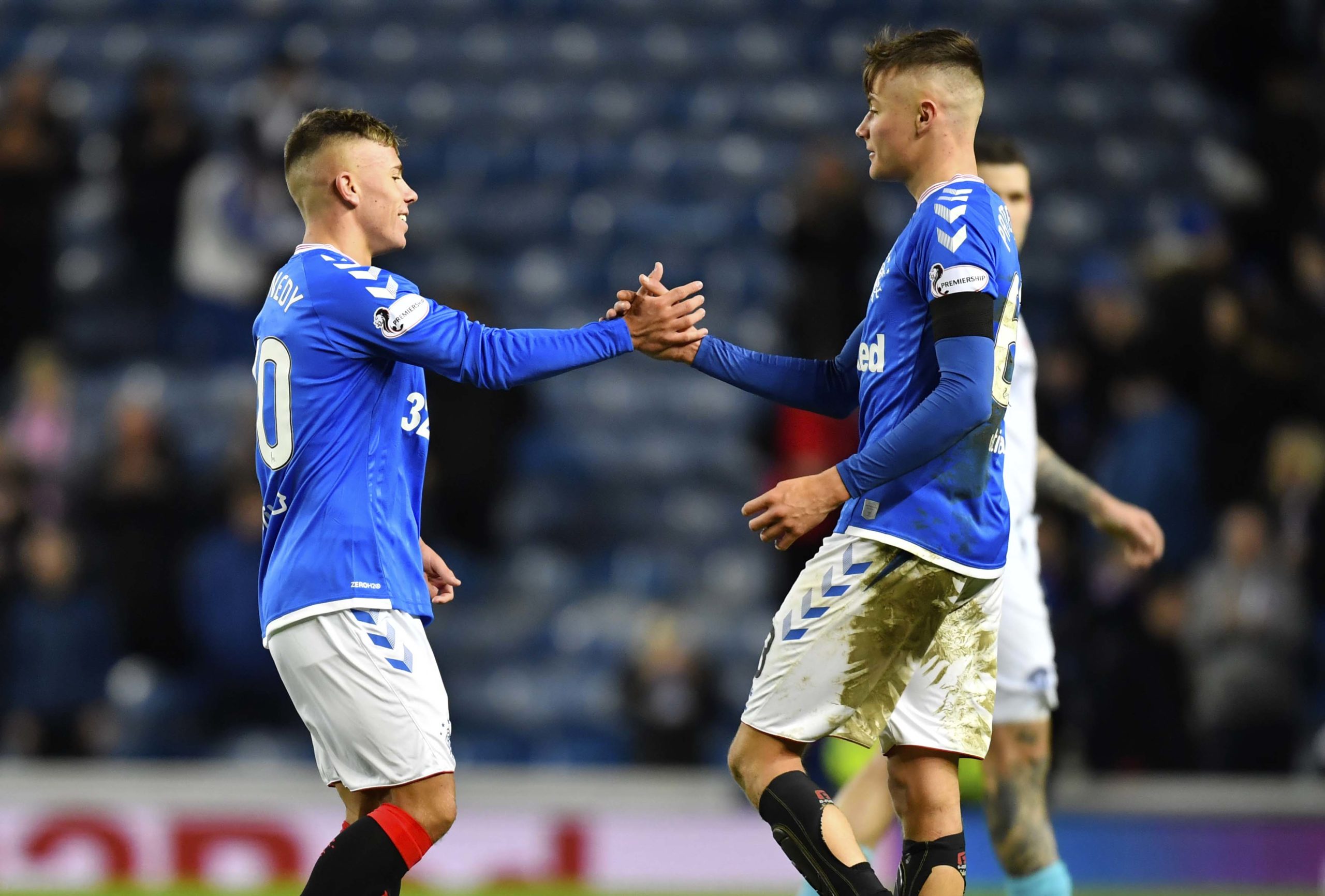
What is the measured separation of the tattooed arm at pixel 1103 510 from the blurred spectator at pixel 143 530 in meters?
5.87

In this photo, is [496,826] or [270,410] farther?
[496,826]

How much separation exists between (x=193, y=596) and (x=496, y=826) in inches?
93.3

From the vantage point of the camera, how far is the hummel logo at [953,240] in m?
3.86

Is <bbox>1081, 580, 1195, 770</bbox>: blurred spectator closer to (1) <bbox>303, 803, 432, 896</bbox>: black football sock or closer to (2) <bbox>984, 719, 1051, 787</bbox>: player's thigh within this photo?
(2) <bbox>984, 719, 1051, 787</bbox>: player's thigh

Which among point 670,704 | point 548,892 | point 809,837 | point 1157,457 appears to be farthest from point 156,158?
point 809,837

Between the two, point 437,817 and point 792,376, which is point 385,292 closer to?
point 792,376

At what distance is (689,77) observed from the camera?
1334cm

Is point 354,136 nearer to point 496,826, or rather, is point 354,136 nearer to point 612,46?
point 496,826

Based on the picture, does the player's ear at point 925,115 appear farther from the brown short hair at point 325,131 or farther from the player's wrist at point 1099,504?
the player's wrist at point 1099,504

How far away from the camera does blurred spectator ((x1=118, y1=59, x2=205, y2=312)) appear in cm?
1059

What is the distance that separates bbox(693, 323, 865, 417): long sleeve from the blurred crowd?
4.37 metres

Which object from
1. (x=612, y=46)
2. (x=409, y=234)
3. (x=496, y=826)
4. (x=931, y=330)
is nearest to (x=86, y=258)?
(x=409, y=234)

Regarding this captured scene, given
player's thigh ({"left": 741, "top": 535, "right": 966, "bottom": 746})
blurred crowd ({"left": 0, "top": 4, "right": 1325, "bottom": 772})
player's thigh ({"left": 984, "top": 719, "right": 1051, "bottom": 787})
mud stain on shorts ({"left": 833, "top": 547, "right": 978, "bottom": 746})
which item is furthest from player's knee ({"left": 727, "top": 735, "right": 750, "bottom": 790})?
blurred crowd ({"left": 0, "top": 4, "right": 1325, "bottom": 772})

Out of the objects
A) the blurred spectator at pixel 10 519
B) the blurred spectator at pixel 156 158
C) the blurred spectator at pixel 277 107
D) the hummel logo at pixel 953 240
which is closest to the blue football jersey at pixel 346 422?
the hummel logo at pixel 953 240
